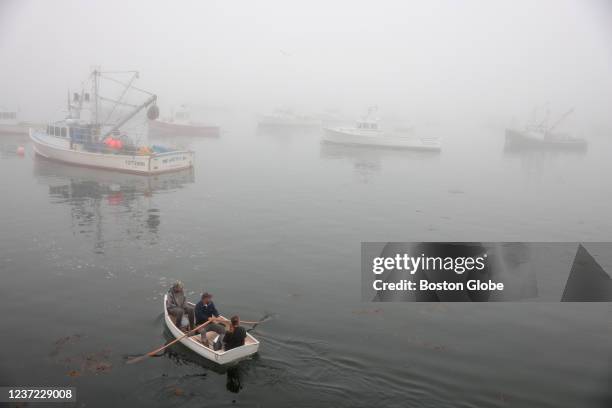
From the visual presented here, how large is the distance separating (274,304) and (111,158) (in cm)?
3717

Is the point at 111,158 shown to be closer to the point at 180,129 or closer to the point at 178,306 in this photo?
the point at 178,306

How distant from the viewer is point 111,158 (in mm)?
52594

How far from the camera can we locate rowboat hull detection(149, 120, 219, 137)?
10425cm

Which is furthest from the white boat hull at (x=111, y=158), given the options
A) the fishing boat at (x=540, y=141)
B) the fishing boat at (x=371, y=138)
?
the fishing boat at (x=540, y=141)

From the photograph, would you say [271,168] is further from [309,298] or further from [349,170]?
[309,298]

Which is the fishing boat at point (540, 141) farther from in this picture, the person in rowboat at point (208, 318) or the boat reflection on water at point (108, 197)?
the person in rowboat at point (208, 318)

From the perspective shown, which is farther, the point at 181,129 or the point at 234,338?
the point at 181,129

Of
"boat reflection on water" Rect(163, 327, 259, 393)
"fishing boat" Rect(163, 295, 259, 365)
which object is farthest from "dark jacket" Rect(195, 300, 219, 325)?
"boat reflection on water" Rect(163, 327, 259, 393)

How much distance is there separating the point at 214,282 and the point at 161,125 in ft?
283

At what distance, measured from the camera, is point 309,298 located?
2391 centimetres

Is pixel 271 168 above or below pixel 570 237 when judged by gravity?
above

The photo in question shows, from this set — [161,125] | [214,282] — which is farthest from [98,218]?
[161,125]

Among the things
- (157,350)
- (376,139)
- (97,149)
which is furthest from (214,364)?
(376,139)

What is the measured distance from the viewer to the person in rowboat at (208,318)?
18328 millimetres
